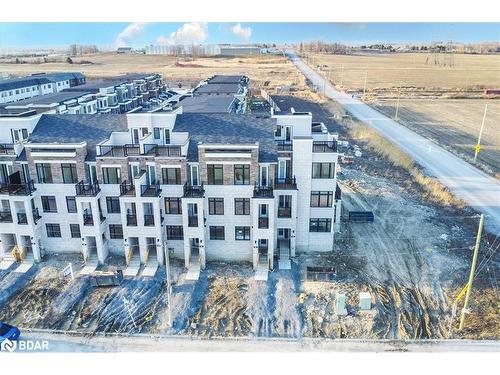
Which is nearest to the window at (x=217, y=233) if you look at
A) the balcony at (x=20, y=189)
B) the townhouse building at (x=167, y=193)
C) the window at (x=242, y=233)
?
the townhouse building at (x=167, y=193)

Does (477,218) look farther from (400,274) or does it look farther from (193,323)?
(193,323)

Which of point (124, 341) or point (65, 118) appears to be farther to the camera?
point (65, 118)

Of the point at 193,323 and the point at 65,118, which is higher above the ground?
the point at 65,118

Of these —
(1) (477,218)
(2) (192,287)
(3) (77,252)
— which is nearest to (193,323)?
(2) (192,287)

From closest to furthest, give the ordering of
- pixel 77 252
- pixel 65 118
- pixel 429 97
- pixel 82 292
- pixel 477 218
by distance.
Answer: pixel 82 292 → pixel 77 252 → pixel 65 118 → pixel 477 218 → pixel 429 97

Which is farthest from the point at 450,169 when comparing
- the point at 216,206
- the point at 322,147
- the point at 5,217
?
the point at 5,217

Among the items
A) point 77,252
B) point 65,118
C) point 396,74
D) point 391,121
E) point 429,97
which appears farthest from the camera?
point 396,74

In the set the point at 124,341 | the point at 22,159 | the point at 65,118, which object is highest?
the point at 65,118
